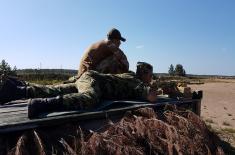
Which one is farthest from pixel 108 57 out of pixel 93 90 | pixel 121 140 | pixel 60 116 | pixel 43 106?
pixel 121 140

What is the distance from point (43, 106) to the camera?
182 inches

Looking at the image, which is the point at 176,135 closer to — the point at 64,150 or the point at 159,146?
the point at 159,146

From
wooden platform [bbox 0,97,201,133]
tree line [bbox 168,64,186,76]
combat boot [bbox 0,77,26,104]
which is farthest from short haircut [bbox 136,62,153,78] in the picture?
tree line [bbox 168,64,186,76]

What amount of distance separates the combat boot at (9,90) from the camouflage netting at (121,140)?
1500mm

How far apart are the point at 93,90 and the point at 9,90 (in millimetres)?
1207

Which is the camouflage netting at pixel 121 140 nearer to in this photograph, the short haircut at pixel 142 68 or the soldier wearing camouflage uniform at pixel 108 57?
the short haircut at pixel 142 68

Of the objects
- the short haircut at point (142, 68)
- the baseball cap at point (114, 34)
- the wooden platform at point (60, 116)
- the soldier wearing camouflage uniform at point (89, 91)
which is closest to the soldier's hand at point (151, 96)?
the soldier wearing camouflage uniform at point (89, 91)

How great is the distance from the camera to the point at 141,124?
460 cm

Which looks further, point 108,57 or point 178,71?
point 178,71

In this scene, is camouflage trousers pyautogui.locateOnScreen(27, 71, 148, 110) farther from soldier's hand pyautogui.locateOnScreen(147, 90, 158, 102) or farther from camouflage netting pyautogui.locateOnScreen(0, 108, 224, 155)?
camouflage netting pyautogui.locateOnScreen(0, 108, 224, 155)

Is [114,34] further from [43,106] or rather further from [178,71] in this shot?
[178,71]

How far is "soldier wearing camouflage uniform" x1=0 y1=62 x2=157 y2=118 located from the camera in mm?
4820

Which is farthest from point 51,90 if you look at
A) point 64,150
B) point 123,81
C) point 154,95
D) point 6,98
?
point 64,150

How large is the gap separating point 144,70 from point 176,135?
9.17ft
